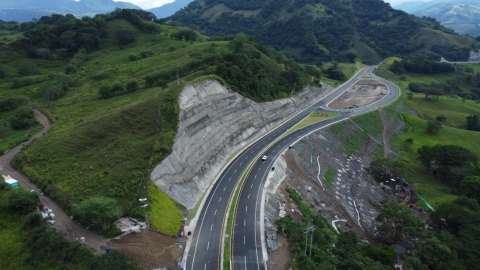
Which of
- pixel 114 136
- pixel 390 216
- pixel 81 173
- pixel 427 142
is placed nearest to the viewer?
pixel 81 173

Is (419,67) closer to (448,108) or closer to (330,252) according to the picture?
(448,108)

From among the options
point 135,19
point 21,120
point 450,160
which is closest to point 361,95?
point 450,160

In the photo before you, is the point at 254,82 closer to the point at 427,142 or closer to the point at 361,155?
the point at 361,155

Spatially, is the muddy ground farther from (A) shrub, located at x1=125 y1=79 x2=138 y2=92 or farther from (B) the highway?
(A) shrub, located at x1=125 y1=79 x2=138 y2=92

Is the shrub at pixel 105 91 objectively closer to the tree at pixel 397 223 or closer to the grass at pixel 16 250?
the grass at pixel 16 250

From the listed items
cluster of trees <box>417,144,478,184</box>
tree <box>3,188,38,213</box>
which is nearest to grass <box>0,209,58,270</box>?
tree <box>3,188,38,213</box>

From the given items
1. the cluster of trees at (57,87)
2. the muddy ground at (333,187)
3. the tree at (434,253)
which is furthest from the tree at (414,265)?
the cluster of trees at (57,87)

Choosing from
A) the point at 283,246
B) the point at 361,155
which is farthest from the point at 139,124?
the point at 361,155
